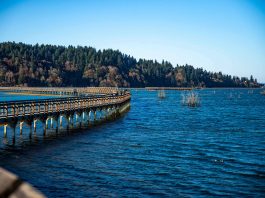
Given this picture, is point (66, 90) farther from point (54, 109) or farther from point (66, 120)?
point (54, 109)

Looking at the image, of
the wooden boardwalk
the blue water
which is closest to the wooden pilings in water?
the wooden boardwalk

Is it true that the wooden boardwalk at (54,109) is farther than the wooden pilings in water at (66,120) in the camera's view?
No

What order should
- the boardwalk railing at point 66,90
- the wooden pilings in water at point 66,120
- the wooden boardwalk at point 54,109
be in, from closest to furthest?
1. the wooden boardwalk at point 54,109
2. the wooden pilings in water at point 66,120
3. the boardwalk railing at point 66,90

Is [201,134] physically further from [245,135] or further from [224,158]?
[224,158]

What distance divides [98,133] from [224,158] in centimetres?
1564

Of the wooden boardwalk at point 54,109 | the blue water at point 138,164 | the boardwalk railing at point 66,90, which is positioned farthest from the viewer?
the boardwalk railing at point 66,90

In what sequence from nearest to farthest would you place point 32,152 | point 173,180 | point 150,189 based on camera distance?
point 150,189, point 173,180, point 32,152

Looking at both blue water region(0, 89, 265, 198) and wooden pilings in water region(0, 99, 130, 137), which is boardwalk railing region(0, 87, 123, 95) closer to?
wooden pilings in water region(0, 99, 130, 137)

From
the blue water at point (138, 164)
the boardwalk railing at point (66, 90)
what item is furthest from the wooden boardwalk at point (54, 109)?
the boardwalk railing at point (66, 90)

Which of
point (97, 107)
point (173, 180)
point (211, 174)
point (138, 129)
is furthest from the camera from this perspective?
point (97, 107)

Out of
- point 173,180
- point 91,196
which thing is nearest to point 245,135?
point 173,180

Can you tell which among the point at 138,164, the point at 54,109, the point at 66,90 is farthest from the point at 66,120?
the point at 66,90

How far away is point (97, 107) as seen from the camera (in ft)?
157

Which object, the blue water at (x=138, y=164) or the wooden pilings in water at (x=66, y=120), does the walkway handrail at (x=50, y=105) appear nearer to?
the wooden pilings in water at (x=66, y=120)
